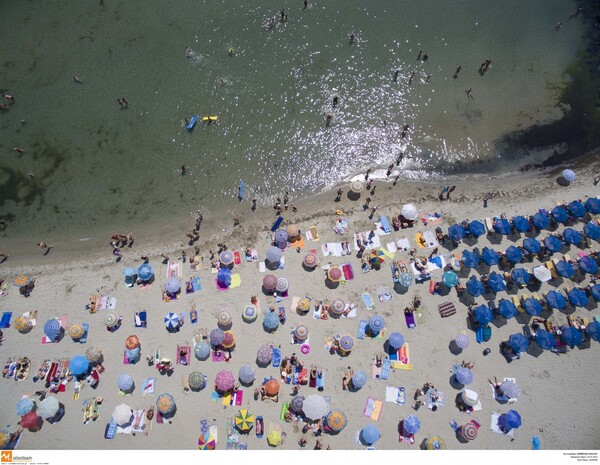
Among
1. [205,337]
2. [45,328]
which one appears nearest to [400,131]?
[205,337]

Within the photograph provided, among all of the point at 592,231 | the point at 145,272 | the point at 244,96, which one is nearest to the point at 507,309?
the point at 592,231

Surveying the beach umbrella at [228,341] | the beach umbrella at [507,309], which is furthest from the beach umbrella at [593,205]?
the beach umbrella at [228,341]

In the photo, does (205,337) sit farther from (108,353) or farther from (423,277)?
(423,277)

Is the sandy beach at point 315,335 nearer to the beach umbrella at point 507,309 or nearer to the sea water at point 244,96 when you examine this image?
the beach umbrella at point 507,309

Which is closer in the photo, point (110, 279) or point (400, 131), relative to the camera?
point (110, 279)

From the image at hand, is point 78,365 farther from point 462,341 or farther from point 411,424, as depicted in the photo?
point 462,341

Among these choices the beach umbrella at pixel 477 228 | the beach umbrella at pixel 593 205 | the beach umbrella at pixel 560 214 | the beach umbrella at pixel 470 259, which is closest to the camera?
the beach umbrella at pixel 470 259
